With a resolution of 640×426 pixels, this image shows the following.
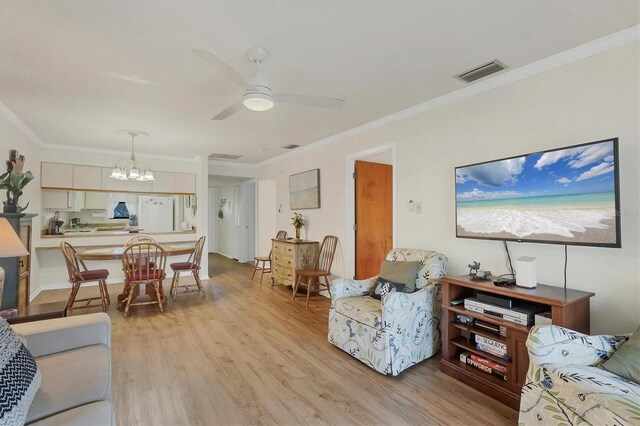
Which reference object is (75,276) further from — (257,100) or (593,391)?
(593,391)

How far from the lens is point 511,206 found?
2311 millimetres

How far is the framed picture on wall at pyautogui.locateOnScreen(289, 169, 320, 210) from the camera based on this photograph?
4.85 meters

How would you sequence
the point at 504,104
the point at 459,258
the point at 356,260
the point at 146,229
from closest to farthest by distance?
the point at 504,104 < the point at 459,258 < the point at 356,260 < the point at 146,229

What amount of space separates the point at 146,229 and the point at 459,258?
5.70 metres

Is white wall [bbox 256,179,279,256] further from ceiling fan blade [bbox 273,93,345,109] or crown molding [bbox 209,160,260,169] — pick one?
ceiling fan blade [bbox 273,93,345,109]

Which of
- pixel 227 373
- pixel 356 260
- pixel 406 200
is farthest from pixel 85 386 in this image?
pixel 356 260

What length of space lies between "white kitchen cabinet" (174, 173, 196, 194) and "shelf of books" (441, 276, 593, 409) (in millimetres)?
5246

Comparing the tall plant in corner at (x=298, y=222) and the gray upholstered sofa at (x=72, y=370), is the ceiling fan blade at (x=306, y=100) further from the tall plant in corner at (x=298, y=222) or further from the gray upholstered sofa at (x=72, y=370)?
the tall plant in corner at (x=298, y=222)

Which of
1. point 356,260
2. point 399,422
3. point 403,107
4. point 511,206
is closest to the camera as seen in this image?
point 399,422

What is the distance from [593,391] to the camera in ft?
4.37

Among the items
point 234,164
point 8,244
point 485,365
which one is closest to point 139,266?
point 8,244

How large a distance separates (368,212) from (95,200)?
195 inches

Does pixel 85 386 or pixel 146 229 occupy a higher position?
pixel 146 229

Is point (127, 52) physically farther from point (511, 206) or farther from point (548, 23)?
point (511, 206)
